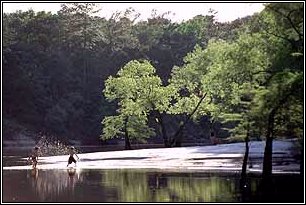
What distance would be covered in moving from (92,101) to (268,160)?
2351 inches

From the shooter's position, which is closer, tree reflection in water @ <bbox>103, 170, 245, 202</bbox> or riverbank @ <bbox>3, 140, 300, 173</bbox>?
tree reflection in water @ <bbox>103, 170, 245, 202</bbox>

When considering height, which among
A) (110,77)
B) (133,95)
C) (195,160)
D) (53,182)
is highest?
(110,77)

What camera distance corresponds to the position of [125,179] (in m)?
29.3

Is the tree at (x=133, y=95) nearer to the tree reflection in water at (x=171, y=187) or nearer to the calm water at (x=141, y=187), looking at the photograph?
the calm water at (x=141, y=187)

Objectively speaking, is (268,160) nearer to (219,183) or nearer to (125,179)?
(219,183)

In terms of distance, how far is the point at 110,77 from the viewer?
5800cm

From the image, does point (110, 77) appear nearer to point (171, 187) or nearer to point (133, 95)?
point (133, 95)

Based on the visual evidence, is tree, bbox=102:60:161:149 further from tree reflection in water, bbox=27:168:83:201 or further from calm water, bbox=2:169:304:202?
calm water, bbox=2:169:304:202

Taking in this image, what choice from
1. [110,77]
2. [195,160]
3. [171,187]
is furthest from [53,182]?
[110,77]

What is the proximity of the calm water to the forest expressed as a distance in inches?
451

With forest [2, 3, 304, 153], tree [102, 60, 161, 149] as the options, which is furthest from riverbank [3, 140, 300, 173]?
tree [102, 60, 161, 149]

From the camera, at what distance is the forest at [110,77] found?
56.1 metres

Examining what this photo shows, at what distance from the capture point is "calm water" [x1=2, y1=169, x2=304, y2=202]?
22422mm

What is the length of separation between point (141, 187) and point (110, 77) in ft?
107
